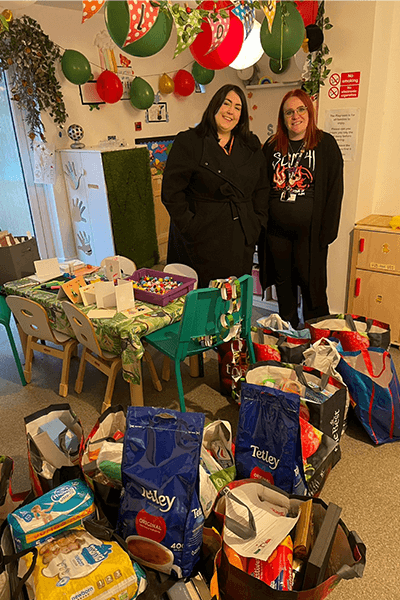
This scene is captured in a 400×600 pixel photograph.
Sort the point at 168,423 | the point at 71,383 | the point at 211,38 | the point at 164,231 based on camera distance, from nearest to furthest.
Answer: the point at 168,423, the point at 211,38, the point at 71,383, the point at 164,231

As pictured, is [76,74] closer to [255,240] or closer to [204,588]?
[255,240]

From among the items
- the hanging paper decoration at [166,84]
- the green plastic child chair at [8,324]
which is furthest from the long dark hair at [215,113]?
the hanging paper decoration at [166,84]

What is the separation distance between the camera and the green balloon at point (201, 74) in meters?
4.99

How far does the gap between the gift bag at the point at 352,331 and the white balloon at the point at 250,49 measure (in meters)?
1.41

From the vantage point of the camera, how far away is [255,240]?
290cm

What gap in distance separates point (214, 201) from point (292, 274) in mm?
764

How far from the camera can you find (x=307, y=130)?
2732mm

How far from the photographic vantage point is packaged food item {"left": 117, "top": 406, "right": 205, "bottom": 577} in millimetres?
1317

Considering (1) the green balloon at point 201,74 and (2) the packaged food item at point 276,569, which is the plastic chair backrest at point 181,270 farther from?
(1) the green balloon at point 201,74

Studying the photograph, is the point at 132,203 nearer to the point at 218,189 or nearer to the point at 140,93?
the point at 140,93

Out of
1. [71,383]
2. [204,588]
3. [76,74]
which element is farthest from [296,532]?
[76,74]

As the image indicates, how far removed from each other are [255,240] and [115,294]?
1027 millimetres

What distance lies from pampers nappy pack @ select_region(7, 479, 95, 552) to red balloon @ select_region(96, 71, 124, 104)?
371 cm

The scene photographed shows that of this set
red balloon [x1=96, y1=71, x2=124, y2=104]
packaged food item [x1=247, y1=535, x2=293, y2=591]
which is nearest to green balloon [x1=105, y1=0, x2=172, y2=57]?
packaged food item [x1=247, y1=535, x2=293, y2=591]
